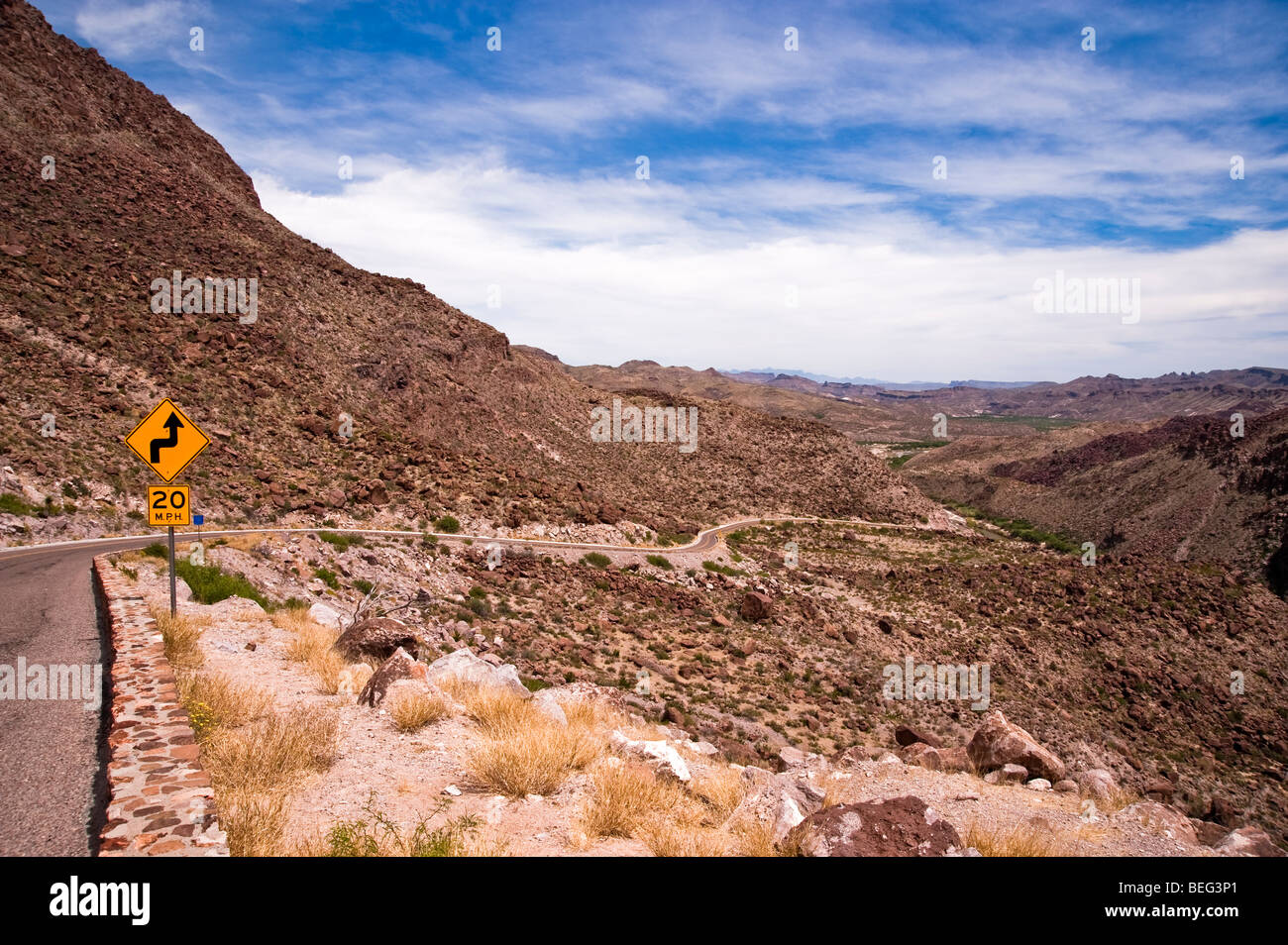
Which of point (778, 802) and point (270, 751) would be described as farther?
point (778, 802)

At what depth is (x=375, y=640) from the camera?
12.2 metres

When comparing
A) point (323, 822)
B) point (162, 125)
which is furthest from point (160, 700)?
point (162, 125)

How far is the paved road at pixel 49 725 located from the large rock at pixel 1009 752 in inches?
473

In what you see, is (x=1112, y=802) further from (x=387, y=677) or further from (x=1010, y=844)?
(x=387, y=677)

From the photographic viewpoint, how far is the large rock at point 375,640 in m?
12.1

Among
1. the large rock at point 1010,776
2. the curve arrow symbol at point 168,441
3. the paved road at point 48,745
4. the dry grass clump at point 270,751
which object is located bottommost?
the large rock at point 1010,776

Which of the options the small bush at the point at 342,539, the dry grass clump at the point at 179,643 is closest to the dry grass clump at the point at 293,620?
the dry grass clump at the point at 179,643

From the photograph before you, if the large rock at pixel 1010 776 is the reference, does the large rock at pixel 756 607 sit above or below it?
below

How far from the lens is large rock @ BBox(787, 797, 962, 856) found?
17.8ft

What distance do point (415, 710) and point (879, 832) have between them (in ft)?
19.0

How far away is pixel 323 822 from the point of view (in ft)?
18.0

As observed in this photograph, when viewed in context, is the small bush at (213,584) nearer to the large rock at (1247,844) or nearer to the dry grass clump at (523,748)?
the dry grass clump at (523,748)

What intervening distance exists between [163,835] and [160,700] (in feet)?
10.2

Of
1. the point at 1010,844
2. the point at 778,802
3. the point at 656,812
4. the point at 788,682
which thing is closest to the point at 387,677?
the point at 656,812
